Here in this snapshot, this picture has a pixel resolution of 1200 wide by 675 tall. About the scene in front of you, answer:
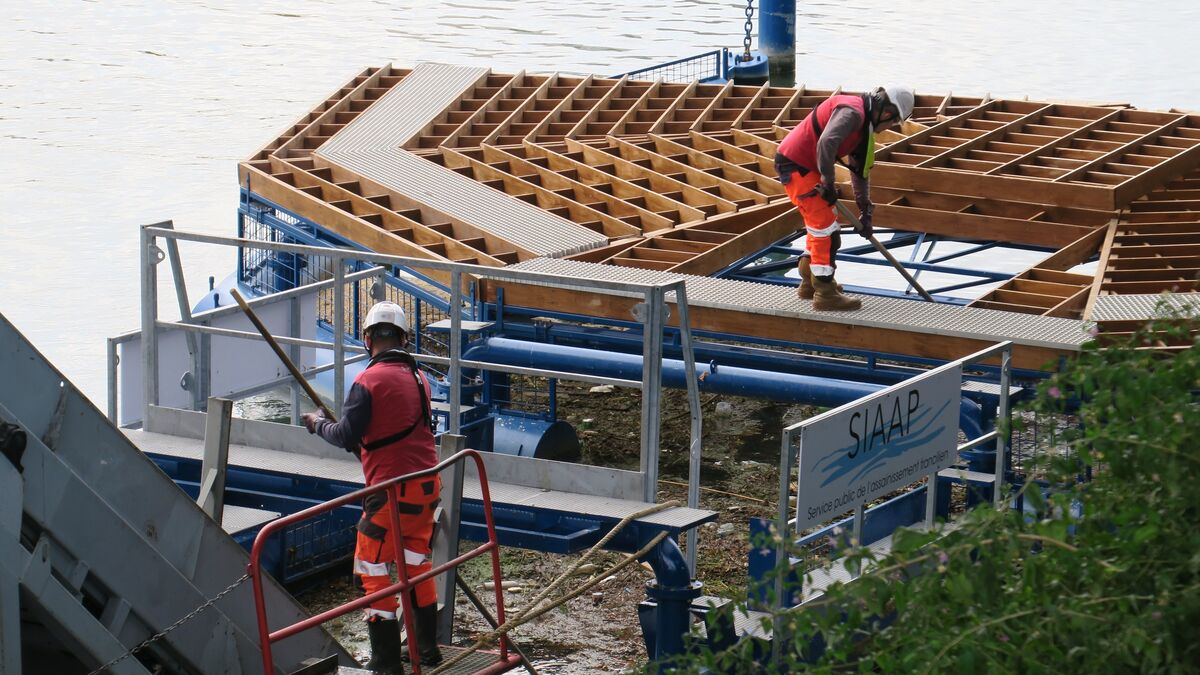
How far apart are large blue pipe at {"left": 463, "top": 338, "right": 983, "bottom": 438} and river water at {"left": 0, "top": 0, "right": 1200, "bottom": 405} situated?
8825 millimetres

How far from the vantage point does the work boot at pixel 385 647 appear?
7473mm

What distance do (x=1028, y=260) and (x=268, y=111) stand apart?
21453mm

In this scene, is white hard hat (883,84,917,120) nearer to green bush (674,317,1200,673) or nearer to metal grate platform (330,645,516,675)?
metal grate platform (330,645,516,675)

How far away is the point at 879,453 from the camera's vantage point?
788cm

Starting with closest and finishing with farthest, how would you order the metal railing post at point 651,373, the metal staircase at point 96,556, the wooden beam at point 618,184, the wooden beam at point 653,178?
the metal staircase at point 96,556
the metal railing post at point 651,373
the wooden beam at point 618,184
the wooden beam at point 653,178

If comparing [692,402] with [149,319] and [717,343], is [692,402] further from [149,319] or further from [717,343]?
[149,319]

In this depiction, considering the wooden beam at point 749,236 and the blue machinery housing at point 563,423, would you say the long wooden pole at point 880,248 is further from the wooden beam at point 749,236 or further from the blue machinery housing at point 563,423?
the wooden beam at point 749,236

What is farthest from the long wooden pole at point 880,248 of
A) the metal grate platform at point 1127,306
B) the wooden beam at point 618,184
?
the wooden beam at point 618,184

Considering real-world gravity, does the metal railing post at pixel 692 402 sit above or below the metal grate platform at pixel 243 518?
above

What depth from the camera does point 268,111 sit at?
40.7m

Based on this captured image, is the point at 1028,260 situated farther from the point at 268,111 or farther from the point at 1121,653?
the point at 1121,653

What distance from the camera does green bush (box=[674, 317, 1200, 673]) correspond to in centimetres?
401

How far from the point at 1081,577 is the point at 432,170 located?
12.2 metres

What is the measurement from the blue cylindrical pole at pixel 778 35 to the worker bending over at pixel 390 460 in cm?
2737
